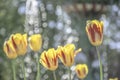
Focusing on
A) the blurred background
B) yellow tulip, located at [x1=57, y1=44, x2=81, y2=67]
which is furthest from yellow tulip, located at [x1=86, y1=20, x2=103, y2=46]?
the blurred background

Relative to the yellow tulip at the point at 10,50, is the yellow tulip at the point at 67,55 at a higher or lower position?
lower

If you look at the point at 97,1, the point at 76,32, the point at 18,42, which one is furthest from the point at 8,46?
the point at 76,32

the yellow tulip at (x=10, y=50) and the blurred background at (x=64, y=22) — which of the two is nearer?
the yellow tulip at (x=10, y=50)

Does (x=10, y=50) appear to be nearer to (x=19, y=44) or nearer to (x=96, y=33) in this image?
(x=19, y=44)

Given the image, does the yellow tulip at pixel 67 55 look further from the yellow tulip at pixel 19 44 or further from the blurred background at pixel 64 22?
the blurred background at pixel 64 22

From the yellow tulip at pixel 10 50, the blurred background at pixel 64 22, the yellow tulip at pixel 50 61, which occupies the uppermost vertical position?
the yellow tulip at pixel 10 50

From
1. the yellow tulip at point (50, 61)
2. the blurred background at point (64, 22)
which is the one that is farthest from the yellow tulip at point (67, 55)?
the blurred background at point (64, 22)

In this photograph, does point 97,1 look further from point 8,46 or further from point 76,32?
point 8,46

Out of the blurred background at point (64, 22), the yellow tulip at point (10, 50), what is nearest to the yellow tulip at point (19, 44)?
the yellow tulip at point (10, 50)

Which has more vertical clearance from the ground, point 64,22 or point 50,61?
point 50,61

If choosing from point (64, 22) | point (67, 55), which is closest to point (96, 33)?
point (67, 55)

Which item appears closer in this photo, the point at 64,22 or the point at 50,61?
the point at 50,61
